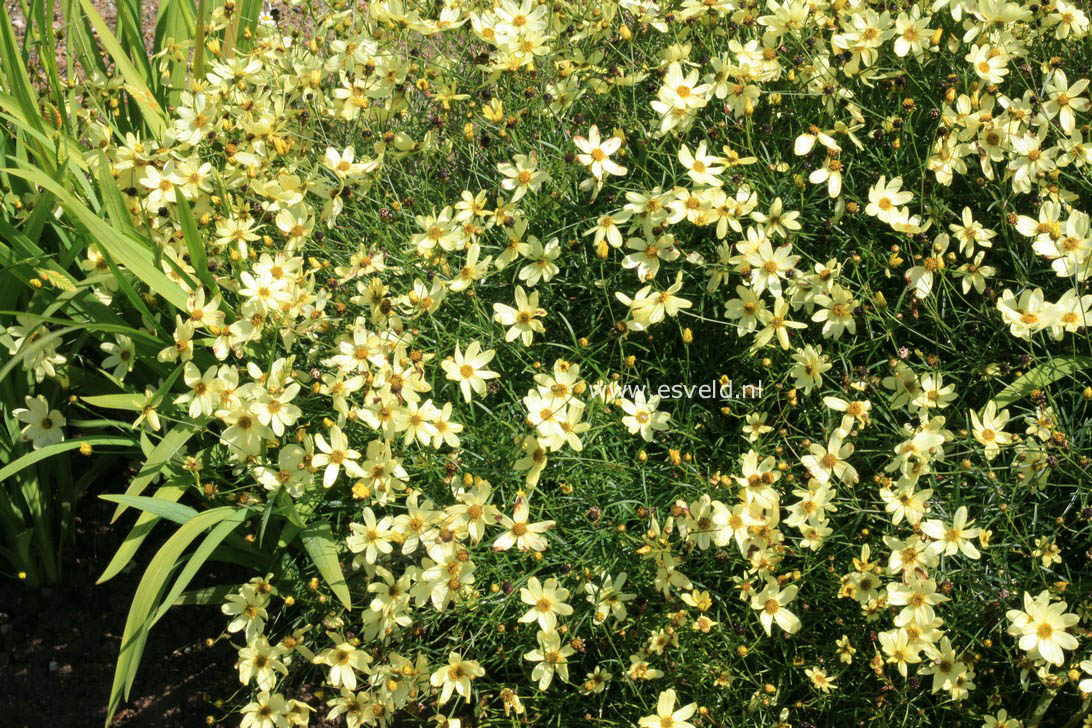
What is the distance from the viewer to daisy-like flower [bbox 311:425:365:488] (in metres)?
2.51

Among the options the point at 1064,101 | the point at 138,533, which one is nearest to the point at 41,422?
the point at 138,533

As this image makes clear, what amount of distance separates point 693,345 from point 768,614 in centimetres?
95

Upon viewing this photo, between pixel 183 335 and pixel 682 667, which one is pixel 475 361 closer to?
pixel 183 335

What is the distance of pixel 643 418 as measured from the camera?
265cm

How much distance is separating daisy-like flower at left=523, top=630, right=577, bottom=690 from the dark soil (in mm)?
1131

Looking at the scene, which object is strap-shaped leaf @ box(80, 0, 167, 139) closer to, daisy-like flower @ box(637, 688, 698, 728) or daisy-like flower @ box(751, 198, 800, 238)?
daisy-like flower @ box(751, 198, 800, 238)

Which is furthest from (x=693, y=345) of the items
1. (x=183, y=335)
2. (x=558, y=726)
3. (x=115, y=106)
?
(x=115, y=106)

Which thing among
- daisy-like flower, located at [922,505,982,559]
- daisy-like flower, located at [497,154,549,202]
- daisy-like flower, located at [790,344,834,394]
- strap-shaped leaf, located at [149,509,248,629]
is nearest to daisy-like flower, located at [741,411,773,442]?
daisy-like flower, located at [790,344,834,394]

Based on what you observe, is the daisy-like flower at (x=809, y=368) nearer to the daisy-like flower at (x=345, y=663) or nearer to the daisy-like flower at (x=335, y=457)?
the daisy-like flower at (x=335, y=457)

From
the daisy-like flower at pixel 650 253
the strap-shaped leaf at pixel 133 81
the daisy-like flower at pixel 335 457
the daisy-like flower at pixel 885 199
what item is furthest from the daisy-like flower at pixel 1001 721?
the strap-shaped leaf at pixel 133 81

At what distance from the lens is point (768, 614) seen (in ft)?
8.25

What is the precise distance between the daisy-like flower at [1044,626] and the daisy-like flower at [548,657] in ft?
3.52

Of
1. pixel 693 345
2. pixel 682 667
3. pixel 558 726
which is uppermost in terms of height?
pixel 693 345

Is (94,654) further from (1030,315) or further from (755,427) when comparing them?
(1030,315)
